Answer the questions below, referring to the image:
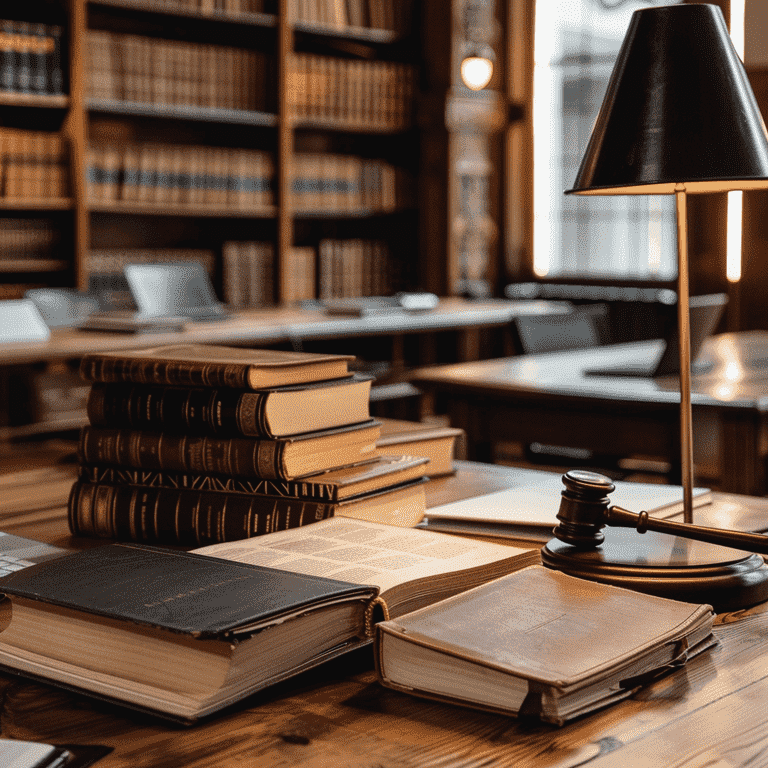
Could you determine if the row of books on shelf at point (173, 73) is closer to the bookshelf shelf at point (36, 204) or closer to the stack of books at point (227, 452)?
the bookshelf shelf at point (36, 204)

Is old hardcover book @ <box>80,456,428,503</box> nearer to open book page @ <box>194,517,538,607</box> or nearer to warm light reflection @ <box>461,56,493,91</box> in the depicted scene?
open book page @ <box>194,517,538,607</box>

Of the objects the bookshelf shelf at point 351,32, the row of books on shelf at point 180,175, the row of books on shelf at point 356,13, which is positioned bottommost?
the row of books on shelf at point 180,175

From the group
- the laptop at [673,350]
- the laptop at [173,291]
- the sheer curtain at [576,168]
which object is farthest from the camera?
the sheer curtain at [576,168]

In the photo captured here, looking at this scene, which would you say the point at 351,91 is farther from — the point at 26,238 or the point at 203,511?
the point at 203,511

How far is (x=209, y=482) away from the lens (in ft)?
3.78

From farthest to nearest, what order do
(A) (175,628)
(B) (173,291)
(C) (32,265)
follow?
(C) (32,265)
(B) (173,291)
(A) (175,628)

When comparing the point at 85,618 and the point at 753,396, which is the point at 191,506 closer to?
the point at 85,618

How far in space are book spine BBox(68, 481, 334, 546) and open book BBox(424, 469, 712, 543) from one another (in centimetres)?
17

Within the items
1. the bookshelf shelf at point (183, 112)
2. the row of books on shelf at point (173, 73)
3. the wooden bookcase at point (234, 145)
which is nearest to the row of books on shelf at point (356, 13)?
the wooden bookcase at point (234, 145)

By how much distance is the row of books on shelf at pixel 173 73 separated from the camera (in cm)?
499

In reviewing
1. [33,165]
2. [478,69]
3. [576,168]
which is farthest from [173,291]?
[576,168]

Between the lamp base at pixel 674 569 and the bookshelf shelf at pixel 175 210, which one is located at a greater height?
the bookshelf shelf at pixel 175 210

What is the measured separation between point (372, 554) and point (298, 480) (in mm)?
190

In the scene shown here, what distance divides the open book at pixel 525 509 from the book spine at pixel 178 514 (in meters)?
0.17
